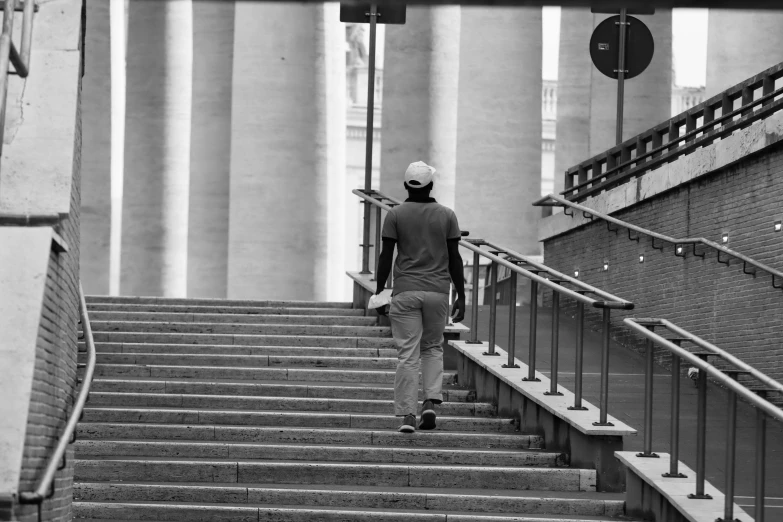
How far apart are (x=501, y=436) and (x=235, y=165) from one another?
13.3 m

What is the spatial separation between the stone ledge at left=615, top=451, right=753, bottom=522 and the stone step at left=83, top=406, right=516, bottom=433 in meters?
1.74

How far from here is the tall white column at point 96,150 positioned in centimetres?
2739

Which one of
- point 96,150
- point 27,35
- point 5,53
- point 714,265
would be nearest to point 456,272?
point 27,35

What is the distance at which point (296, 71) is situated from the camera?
23016mm

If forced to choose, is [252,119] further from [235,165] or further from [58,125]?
[58,125]

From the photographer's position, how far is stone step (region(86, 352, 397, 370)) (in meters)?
12.9

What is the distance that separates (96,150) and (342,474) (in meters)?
19.0

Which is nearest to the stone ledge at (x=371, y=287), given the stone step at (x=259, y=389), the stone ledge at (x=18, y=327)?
the stone step at (x=259, y=389)

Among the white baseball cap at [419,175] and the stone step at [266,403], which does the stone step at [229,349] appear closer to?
the stone step at [266,403]

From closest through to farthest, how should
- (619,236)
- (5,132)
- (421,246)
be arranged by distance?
(5,132), (421,246), (619,236)

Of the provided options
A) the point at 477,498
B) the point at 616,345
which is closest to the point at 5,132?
the point at 477,498

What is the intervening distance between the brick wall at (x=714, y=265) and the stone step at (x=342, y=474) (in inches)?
149

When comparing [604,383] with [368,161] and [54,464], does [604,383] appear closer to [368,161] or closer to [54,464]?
[54,464]

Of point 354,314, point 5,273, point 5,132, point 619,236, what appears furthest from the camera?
point 619,236
